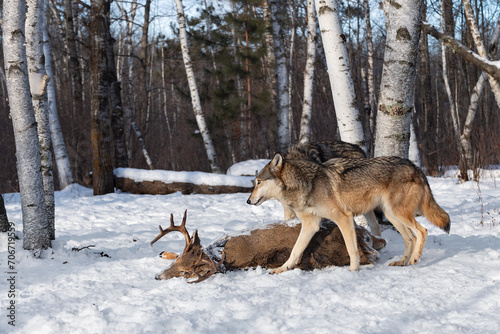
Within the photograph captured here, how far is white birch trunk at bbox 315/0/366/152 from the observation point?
21.4ft

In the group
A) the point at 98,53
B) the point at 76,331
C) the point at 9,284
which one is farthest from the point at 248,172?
the point at 76,331

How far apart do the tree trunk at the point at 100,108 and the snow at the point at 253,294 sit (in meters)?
4.76

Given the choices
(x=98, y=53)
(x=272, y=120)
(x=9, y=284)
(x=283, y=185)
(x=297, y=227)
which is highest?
(x=98, y=53)

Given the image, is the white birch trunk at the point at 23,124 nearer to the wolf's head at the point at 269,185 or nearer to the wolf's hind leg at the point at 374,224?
the wolf's head at the point at 269,185

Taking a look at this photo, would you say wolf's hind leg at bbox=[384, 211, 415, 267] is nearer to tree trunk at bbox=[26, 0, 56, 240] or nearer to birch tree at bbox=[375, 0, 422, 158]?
birch tree at bbox=[375, 0, 422, 158]

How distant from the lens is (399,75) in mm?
5891

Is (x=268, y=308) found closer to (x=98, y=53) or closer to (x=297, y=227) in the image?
(x=297, y=227)

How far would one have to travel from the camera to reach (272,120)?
19.9m

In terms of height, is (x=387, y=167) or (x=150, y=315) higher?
(x=387, y=167)

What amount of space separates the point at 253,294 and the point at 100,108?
8.57 meters

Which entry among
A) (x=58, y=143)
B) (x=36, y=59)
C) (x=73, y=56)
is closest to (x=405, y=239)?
(x=36, y=59)

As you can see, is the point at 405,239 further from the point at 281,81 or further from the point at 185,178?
the point at 281,81

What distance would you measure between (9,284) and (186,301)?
1.95m

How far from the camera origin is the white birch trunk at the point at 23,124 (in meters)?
4.99
